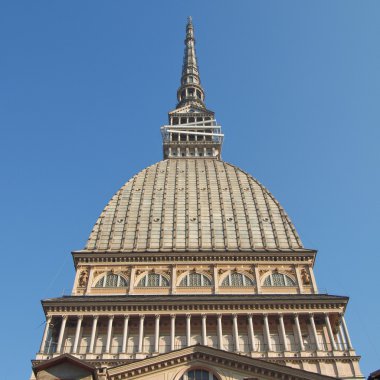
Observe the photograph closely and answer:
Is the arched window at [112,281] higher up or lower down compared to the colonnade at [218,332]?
higher up

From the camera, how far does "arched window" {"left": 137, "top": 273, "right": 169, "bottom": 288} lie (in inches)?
2060

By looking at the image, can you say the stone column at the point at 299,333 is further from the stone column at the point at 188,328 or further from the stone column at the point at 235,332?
the stone column at the point at 188,328

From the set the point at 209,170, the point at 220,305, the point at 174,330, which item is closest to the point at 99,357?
the point at 174,330

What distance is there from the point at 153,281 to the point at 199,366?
20.8m

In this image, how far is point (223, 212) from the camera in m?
62.5

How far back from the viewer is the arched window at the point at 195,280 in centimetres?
5250

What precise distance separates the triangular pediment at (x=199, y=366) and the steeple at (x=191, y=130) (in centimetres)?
4728

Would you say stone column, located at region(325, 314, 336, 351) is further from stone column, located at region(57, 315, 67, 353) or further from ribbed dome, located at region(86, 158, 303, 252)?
stone column, located at region(57, 315, 67, 353)

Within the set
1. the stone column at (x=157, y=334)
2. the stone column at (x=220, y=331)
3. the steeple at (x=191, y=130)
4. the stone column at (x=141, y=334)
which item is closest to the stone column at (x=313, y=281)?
the stone column at (x=220, y=331)

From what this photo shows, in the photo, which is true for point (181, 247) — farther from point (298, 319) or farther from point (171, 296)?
point (298, 319)

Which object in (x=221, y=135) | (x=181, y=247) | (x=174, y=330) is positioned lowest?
(x=174, y=330)

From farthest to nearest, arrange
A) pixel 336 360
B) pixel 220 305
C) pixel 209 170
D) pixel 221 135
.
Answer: pixel 221 135, pixel 209 170, pixel 220 305, pixel 336 360

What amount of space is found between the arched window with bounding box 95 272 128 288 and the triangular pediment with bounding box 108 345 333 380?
66.7 feet

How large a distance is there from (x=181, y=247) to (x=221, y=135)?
1126 inches
